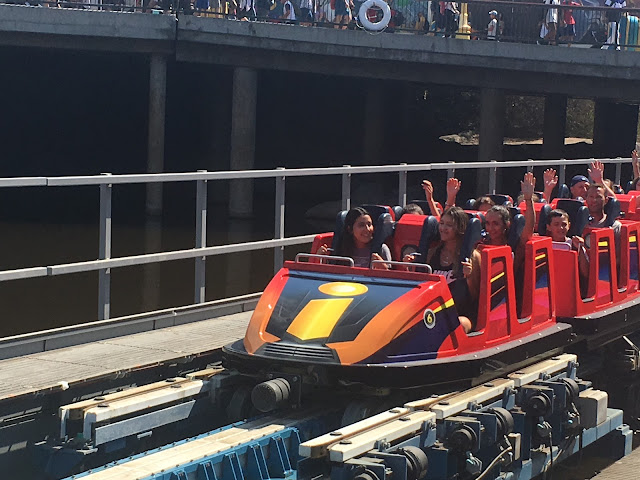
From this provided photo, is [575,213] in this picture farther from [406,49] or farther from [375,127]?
[375,127]

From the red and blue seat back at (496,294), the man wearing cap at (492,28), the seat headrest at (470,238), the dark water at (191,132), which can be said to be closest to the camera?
the red and blue seat back at (496,294)

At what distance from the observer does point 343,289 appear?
780 centimetres

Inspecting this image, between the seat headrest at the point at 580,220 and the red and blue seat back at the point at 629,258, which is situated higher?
the seat headrest at the point at 580,220

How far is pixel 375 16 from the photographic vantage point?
27.5 meters

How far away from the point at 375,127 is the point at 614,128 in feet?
34.3

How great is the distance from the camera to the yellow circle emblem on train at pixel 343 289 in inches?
305

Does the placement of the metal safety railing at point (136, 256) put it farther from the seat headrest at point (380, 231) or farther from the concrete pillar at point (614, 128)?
the concrete pillar at point (614, 128)

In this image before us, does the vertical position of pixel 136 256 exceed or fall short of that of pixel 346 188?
it falls short

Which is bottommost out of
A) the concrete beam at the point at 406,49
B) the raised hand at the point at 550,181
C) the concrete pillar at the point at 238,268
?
the concrete pillar at the point at 238,268

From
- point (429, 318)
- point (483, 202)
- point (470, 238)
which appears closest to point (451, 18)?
point (483, 202)

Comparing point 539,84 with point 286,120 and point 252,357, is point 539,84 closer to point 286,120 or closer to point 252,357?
point 286,120

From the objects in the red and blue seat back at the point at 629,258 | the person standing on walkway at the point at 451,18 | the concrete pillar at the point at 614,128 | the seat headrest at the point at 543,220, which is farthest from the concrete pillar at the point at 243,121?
the seat headrest at the point at 543,220

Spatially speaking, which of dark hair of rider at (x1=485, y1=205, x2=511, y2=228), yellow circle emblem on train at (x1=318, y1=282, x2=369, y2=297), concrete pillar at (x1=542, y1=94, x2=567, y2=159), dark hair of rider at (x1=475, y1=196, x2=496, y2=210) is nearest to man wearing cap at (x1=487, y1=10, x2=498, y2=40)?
concrete pillar at (x1=542, y1=94, x2=567, y2=159)

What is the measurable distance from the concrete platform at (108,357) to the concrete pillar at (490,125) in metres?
20.8
